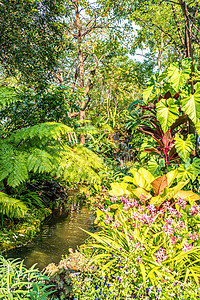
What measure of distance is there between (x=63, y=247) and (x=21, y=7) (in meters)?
4.11

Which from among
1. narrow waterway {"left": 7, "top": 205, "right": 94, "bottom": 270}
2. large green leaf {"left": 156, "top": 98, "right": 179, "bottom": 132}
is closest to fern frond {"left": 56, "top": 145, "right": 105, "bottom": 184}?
narrow waterway {"left": 7, "top": 205, "right": 94, "bottom": 270}

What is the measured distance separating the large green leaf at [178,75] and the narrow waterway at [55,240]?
2.13m

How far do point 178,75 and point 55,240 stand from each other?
2.71 metres

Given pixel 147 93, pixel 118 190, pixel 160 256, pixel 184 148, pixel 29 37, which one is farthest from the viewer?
pixel 29 37

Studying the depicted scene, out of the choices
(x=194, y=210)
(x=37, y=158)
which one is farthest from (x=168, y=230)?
(x=37, y=158)

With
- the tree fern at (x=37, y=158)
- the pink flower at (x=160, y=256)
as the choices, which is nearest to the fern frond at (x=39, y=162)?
the tree fern at (x=37, y=158)

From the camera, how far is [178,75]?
2.46m

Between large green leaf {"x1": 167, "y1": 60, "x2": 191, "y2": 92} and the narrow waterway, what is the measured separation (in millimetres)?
2125

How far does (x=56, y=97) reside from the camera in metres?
3.96

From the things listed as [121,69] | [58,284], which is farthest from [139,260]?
[121,69]

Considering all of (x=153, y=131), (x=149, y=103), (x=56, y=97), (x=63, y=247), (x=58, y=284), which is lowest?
(x=63, y=247)

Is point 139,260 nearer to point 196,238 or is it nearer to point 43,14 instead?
point 196,238

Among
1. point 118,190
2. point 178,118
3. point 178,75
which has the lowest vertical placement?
point 118,190

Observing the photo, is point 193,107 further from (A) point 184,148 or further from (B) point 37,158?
(B) point 37,158
